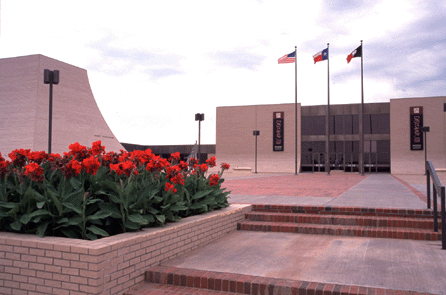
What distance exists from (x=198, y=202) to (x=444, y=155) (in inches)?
1656

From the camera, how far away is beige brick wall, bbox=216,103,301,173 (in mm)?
46125

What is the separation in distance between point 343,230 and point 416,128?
133 feet

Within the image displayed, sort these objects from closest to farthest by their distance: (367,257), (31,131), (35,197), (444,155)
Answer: (35,197)
(367,257)
(31,131)
(444,155)

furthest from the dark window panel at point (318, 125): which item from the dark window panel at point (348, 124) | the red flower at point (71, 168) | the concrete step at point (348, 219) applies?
the red flower at point (71, 168)

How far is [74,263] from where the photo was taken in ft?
11.6

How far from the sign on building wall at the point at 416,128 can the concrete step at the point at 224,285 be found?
141 ft

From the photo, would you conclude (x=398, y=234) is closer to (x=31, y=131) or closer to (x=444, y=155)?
(x=31, y=131)

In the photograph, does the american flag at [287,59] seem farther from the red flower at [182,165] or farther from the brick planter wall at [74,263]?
the brick planter wall at [74,263]

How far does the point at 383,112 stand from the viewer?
44188mm

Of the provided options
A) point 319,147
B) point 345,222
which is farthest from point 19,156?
point 319,147

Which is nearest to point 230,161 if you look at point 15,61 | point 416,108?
point 416,108

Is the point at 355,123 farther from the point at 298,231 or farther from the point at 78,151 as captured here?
the point at 78,151

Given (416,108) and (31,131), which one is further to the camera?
(416,108)

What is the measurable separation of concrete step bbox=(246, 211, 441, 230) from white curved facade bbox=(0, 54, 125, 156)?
30099 mm
